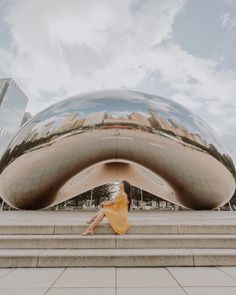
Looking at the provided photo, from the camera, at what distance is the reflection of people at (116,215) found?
157 inches

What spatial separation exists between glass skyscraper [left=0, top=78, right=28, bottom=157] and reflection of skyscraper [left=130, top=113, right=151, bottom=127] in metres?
76.0

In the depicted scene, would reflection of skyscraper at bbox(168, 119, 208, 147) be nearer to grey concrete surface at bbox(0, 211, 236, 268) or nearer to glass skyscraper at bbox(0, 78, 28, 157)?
grey concrete surface at bbox(0, 211, 236, 268)

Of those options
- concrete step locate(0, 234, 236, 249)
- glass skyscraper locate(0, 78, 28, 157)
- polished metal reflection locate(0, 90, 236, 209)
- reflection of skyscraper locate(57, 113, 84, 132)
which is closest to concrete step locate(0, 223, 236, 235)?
concrete step locate(0, 234, 236, 249)

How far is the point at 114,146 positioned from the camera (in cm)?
873

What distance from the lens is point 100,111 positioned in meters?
8.49

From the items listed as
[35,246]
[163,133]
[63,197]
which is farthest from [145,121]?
[35,246]

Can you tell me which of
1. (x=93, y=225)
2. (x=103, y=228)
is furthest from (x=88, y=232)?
(x=103, y=228)

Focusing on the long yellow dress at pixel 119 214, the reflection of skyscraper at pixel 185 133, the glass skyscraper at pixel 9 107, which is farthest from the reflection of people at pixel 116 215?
the glass skyscraper at pixel 9 107
